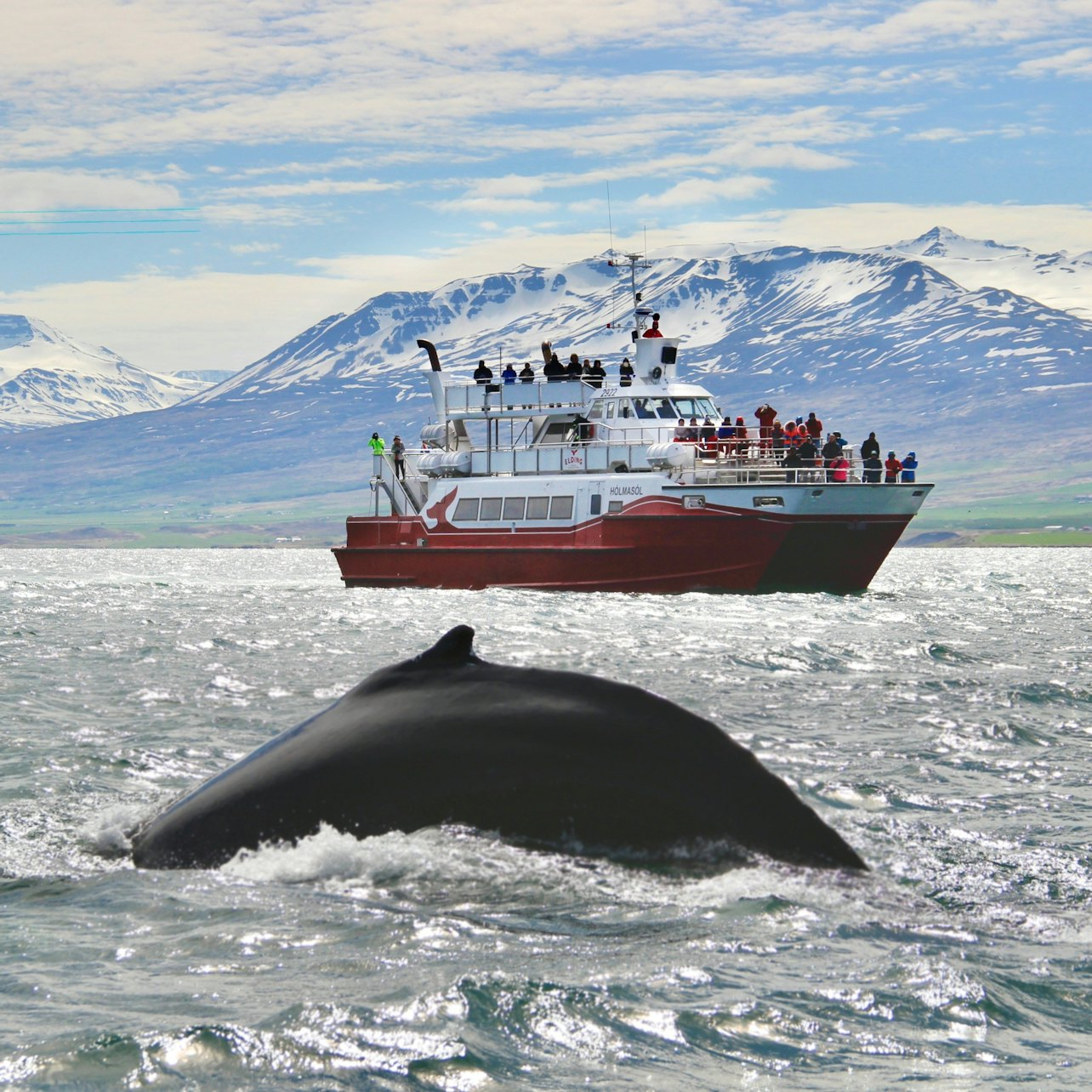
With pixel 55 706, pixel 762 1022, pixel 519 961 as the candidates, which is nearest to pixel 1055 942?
pixel 762 1022

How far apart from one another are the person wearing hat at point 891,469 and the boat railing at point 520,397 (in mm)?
10278

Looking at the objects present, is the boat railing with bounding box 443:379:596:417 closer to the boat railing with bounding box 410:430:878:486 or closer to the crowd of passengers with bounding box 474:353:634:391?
the crowd of passengers with bounding box 474:353:634:391

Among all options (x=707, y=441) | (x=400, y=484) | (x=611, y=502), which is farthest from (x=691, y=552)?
(x=400, y=484)

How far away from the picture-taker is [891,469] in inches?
1753

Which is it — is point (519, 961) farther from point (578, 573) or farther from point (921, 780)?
point (578, 573)

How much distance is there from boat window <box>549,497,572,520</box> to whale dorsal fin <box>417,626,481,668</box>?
39.4 metres

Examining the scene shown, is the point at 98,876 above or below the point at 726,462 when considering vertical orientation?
below

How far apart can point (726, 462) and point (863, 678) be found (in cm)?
2456

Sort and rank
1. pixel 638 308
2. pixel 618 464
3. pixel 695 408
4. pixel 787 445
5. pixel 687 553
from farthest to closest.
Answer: pixel 638 308, pixel 695 408, pixel 618 464, pixel 787 445, pixel 687 553

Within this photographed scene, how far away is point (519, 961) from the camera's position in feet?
23.0

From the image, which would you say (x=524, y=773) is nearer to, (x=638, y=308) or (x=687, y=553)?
(x=687, y=553)

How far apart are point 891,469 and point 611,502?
845 centimetres

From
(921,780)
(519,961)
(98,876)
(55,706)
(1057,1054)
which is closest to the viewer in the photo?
(1057,1054)

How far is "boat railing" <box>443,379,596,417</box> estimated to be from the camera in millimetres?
49750
